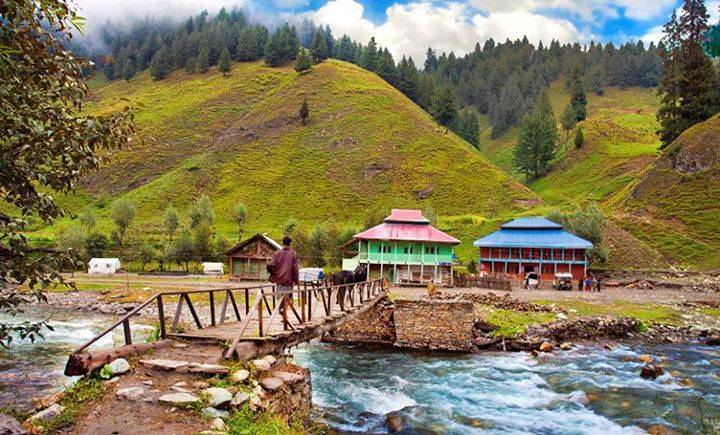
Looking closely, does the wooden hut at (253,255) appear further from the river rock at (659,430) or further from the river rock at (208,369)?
the river rock at (208,369)

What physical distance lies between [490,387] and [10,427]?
1751 cm

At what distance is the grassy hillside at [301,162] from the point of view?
93.6 meters

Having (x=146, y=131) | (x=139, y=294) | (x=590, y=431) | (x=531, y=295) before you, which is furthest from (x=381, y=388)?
(x=146, y=131)

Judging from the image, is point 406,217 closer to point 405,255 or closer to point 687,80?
point 405,255

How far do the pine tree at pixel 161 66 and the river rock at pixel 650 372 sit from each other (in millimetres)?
186477

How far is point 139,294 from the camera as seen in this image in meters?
42.3

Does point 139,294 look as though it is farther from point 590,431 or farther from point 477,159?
point 477,159

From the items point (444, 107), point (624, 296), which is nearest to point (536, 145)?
point (444, 107)

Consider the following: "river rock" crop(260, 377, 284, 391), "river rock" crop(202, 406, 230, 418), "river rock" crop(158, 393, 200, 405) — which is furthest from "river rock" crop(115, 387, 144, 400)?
"river rock" crop(260, 377, 284, 391)

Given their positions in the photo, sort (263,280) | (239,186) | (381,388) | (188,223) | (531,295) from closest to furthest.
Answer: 1. (381,388)
2. (531,295)
3. (263,280)
4. (188,223)
5. (239,186)

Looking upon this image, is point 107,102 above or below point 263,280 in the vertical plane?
above

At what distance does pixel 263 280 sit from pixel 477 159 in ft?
217

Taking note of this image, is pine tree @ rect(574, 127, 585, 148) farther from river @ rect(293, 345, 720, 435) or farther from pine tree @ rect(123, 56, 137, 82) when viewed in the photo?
pine tree @ rect(123, 56, 137, 82)

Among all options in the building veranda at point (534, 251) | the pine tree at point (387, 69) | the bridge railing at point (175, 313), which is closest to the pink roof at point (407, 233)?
the building veranda at point (534, 251)
